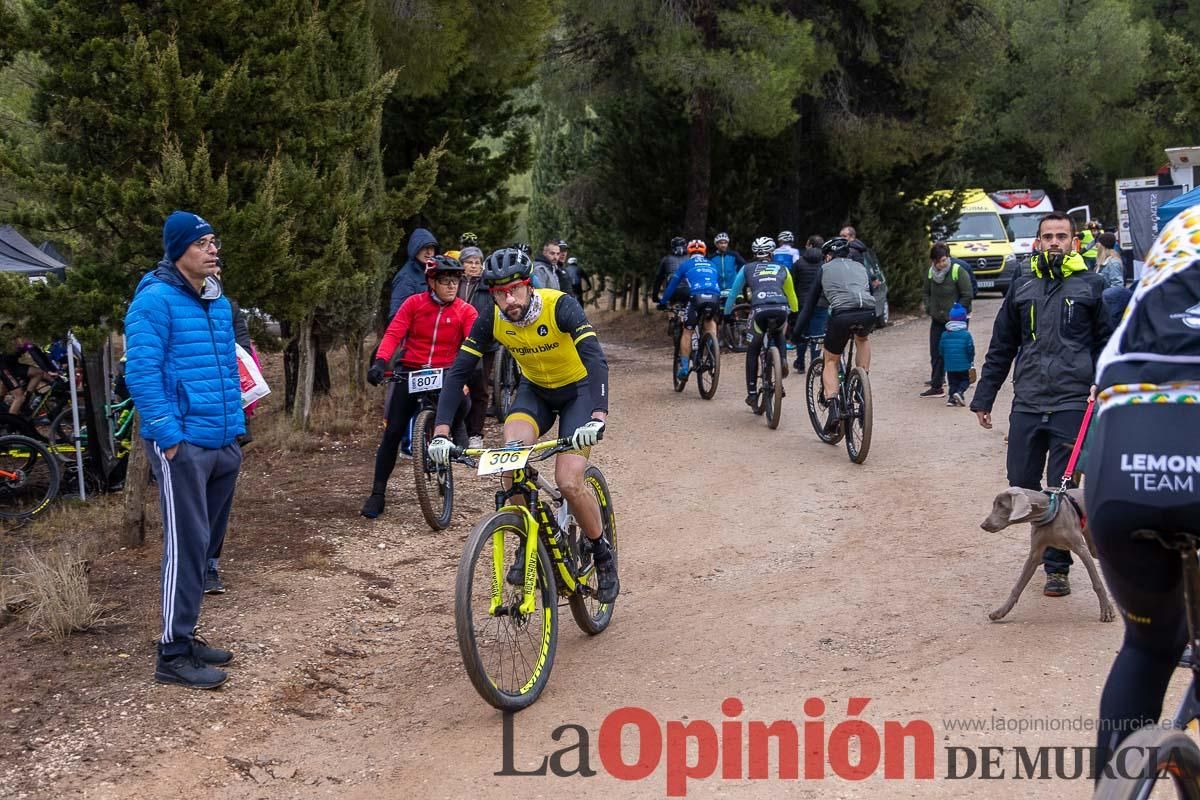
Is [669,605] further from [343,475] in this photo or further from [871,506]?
[343,475]

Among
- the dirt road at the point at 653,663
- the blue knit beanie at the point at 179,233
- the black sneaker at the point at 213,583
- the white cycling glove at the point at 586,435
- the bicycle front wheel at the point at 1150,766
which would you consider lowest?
the dirt road at the point at 653,663

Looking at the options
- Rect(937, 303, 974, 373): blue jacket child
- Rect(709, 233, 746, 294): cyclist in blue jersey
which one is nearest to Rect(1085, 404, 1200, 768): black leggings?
Rect(937, 303, 974, 373): blue jacket child

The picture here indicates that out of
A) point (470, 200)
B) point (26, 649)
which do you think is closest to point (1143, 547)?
point (26, 649)

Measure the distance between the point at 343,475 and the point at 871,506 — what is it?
186 inches

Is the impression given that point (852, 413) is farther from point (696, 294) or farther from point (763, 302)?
point (696, 294)

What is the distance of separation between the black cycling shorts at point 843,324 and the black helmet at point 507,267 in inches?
249

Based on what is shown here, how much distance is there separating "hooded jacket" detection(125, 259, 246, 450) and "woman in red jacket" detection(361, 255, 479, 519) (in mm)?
3162

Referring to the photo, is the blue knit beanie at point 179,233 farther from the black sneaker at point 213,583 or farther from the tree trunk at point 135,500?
the tree trunk at point 135,500

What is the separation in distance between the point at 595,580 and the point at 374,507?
10.4 feet

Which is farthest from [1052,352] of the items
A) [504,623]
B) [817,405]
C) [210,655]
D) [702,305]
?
[702,305]

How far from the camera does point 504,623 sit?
18.3 ft

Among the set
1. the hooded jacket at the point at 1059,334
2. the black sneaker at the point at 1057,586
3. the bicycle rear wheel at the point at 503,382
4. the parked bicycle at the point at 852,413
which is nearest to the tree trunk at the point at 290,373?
the bicycle rear wheel at the point at 503,382

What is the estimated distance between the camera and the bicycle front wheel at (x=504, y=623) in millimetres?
5125

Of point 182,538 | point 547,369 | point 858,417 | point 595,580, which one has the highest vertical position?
point 547,369
